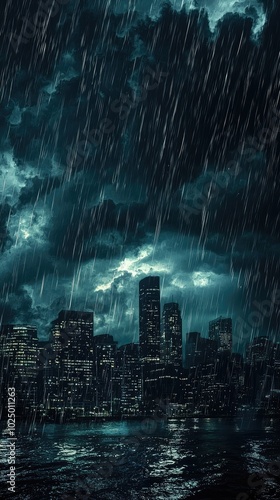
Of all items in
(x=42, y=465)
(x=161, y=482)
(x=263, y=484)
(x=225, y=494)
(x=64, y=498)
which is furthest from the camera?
(x=42, y=465)

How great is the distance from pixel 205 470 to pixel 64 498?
72.5 feet

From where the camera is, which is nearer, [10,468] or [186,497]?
[186,497]

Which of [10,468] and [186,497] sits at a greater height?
[186,497]

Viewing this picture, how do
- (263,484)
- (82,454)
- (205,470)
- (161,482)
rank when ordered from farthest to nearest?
1. (82,454)
2. (205,470)
3. (161,482)
4. (263,484)

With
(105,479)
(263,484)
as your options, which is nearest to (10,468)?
(105,479)

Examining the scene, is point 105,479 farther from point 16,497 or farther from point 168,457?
point 168,457

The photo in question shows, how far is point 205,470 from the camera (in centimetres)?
5216

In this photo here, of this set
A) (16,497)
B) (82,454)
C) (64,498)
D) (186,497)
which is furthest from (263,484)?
(82,454)

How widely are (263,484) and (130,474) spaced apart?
45.1 ft

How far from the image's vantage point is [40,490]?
130ft

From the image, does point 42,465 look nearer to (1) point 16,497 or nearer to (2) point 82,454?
(2) point 82,454

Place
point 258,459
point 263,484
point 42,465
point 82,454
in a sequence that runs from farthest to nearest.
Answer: point 82,454 → point 258,459 → point 42,465 → point 263,484

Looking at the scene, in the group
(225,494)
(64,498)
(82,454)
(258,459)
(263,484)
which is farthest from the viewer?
(82,454)

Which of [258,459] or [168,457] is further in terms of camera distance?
[168,457]
